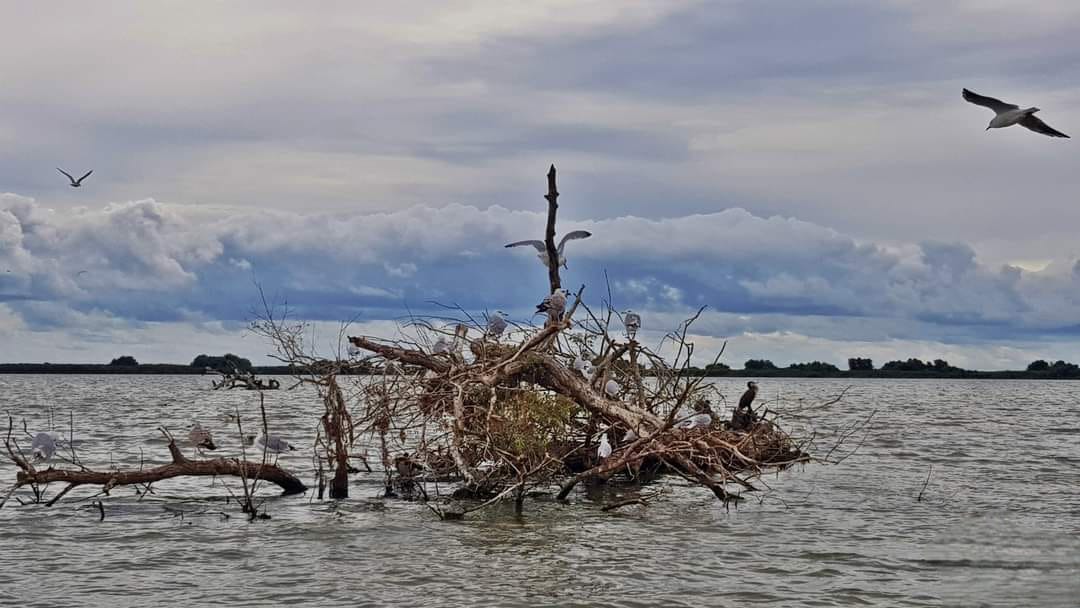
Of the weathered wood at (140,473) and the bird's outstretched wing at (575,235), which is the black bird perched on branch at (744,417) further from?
the weathered wood at (140,473)

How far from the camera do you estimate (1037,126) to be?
46.6 feet

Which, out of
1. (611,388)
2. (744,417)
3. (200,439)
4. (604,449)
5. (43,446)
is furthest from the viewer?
(744,417)

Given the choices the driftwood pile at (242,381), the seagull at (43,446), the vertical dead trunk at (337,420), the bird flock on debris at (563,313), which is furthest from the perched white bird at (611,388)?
the seagull at (43,446)

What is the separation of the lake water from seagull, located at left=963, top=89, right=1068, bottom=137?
4712 millimetres

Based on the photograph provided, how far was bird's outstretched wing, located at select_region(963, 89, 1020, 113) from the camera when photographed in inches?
558

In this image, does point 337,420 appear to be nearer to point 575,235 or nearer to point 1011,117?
point 575,235

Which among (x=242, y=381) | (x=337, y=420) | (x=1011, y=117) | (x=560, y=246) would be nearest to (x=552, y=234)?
(x=560, y=246)

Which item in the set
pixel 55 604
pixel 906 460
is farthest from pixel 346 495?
pixel 906 460

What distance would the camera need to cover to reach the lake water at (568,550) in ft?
36.5

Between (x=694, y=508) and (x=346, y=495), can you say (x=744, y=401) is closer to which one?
(x=694, y=508)

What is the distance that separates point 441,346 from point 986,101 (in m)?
7.24

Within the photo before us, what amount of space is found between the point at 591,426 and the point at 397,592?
5.99 meters

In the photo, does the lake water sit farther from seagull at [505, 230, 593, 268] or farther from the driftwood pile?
the driftwood pile

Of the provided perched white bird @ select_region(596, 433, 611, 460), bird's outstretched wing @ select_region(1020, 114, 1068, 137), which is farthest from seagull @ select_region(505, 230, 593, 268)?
bird's outstretched wing @ select_region(1020, 114, 1068, 137)
